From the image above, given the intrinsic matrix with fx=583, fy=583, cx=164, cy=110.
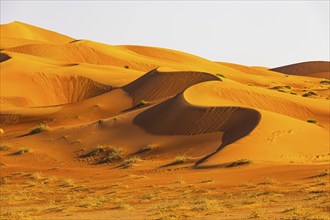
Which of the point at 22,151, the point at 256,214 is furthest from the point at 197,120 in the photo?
the point at 256,214

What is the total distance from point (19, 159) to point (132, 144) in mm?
5891

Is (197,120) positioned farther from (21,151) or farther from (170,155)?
(21,151)

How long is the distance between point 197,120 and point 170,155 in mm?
4034

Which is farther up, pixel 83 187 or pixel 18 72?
pixel 18 72

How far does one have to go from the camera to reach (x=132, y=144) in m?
30.7

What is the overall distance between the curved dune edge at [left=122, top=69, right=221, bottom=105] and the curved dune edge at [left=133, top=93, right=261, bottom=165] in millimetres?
11635

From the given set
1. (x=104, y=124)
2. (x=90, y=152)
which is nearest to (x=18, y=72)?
(x=104, y=124)

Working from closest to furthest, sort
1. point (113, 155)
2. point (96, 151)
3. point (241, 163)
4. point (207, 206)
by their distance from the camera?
point (207, 206) < point (241, 163) < point (113, 155) < point (96, 151)

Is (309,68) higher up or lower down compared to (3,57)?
lower down

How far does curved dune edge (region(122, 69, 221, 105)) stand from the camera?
155 ft

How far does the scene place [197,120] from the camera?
3125 cm

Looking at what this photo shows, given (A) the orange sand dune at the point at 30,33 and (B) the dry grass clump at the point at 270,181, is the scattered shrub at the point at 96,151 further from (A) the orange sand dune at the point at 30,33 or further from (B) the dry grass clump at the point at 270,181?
(A) the orange sand dune at the point at 30,33

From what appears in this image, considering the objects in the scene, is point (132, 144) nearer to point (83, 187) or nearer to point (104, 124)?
point (104, 124)

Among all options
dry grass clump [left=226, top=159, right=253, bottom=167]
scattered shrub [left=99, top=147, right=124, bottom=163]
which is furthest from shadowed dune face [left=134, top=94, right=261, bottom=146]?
dry grass clump [left=226, top=159, right=253, bottom=167]
